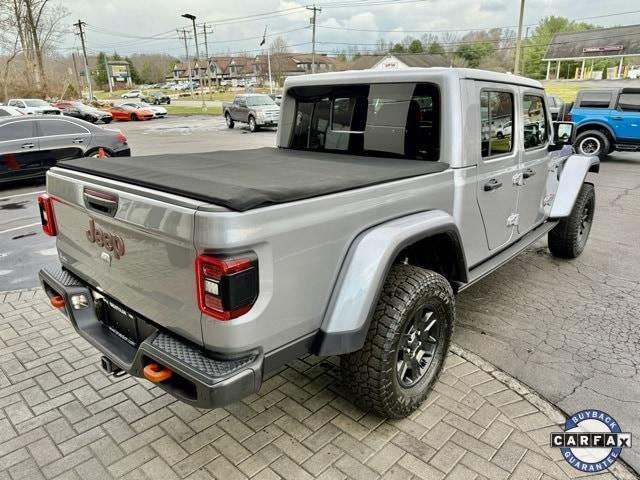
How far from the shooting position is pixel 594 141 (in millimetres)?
12414

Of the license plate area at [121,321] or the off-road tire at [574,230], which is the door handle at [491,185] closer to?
the off-road tire at [574,230]

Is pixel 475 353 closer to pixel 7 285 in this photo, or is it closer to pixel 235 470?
pixel 235 470

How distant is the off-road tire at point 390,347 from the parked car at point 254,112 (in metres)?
21.0

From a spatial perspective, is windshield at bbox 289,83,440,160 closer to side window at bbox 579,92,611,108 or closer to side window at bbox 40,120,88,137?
side window at bbox 40,120,88,137

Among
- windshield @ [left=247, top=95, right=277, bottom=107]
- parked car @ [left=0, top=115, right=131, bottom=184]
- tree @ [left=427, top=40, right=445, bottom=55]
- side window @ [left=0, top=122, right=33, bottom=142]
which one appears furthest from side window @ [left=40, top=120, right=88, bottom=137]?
tree @ [left=427, top=40, right=445, bottom=55]

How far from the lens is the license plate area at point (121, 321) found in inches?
91.0

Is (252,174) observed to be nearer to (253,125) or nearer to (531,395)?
(531,395)

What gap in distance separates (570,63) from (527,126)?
74.8 m

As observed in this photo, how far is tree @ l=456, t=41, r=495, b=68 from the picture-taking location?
66000 mm

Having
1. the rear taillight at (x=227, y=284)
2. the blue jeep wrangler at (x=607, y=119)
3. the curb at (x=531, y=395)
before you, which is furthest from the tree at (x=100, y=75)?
the rear taillight at (x=227, y=284)

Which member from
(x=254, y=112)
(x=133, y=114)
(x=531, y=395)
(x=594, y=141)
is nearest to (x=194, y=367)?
(x=531, y=395)

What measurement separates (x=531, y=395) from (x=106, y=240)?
271 centimetres

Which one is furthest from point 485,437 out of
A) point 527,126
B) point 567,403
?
point 527,126

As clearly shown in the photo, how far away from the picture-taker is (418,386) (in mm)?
2742
